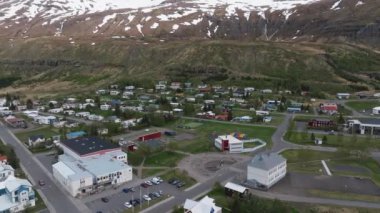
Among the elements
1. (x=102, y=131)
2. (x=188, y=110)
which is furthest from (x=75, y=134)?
(x=188, y=110)

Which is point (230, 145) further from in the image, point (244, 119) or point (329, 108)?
point (329, 108)

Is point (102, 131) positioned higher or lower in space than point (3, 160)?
higher

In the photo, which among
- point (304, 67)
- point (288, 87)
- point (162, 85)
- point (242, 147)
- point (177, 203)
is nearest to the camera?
point (177, 203)

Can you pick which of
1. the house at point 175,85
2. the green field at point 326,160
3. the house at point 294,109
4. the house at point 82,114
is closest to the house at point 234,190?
the green field at point 326,160

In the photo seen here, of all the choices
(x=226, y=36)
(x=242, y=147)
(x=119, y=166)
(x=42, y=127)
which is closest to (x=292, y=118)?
(x=242, y=147)

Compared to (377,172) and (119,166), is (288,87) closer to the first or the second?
(377,172)

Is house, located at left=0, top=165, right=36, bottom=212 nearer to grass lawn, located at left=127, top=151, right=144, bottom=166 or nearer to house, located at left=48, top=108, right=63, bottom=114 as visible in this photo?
grass lawn, located at left=127, top=151, right=144, bottom=166
